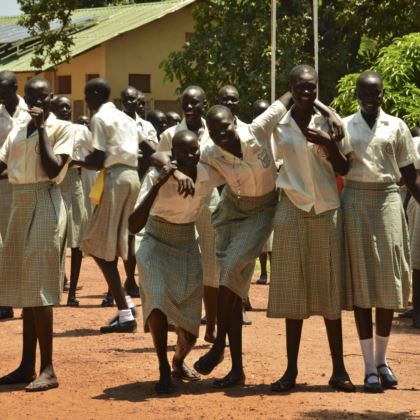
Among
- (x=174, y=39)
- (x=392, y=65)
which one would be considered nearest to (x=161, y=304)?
(x=392, y=65)

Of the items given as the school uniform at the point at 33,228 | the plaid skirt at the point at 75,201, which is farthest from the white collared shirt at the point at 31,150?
the plaid skirt at the point at 75,201

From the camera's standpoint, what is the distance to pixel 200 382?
804 centimetres

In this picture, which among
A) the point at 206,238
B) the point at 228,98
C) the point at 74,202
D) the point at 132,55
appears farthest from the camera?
the point at 132,55

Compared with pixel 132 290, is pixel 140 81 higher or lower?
higher

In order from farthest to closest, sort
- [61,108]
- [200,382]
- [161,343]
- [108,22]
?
[108,22], [61,108], [200,382], [161,343]

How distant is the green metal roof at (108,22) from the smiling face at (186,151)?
24.3 meters

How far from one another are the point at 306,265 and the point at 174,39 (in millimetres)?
27023

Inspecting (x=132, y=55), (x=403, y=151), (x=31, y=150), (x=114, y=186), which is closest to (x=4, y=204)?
(x=114, y=186)

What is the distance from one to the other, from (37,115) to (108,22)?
96.3ft

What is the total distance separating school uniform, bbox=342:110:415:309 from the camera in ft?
25.4

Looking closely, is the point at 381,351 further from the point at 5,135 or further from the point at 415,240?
the point at 5,135

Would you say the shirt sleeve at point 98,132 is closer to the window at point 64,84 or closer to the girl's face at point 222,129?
the girl's face at point 222,129

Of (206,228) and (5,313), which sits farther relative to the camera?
(5,313)

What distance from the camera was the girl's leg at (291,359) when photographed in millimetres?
7668
